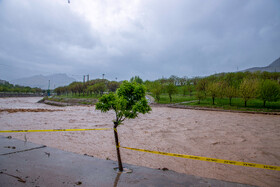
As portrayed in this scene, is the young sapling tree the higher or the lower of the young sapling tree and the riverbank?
the higher

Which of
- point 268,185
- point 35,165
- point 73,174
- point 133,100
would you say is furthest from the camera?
point 268,185

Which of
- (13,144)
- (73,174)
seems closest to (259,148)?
(73,174)

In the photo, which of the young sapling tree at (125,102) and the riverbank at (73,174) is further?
the young sapling tree at (125,102)

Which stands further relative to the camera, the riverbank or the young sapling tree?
the young sapling tree

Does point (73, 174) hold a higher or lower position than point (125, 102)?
lower

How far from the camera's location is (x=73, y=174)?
470cm

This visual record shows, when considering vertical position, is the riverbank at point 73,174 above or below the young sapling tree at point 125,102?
below

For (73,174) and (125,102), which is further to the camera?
(125,102)

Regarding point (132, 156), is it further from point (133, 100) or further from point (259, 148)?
point (259, 148)

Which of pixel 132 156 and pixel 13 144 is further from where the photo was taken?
pixel 132 156

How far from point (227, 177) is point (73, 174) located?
6.66 meters

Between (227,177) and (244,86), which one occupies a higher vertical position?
(244,86)

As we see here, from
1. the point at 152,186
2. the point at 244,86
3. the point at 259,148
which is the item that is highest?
the point at 244,86

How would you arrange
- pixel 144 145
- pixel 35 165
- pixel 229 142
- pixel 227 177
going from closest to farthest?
pixel 35 165
pixel 227 177
pixel 144 145
pixel 229 142
